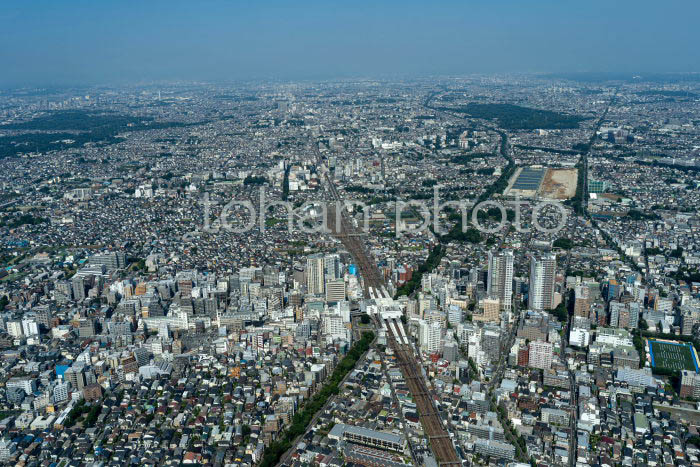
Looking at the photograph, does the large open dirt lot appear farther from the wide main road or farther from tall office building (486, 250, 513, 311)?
tall office building (486, 250, 513, 311)

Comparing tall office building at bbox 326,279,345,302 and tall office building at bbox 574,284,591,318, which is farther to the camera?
tall office building at bbox 326,279,345,302

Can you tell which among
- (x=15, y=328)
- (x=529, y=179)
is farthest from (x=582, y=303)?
(x=529, y=179)

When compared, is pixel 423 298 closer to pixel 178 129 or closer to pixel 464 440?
pixel 464 440

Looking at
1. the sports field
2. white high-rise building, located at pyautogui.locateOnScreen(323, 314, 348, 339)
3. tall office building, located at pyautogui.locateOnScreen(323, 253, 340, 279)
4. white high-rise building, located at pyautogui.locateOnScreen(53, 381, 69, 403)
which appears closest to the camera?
white high-rise building, located at pyautogui.locateOnScreen(53, 381, 69, 403)

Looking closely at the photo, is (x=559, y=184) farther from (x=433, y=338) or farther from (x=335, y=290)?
(x=433, y=338)

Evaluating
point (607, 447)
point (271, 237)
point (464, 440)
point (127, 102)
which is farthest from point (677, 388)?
point (127, 102)

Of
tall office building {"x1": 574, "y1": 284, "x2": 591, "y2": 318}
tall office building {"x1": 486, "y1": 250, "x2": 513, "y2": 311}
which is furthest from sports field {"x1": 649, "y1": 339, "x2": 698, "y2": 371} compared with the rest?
tall office building {"x1": 486, "y1": 250, "x2": 513, "y2": 311}
